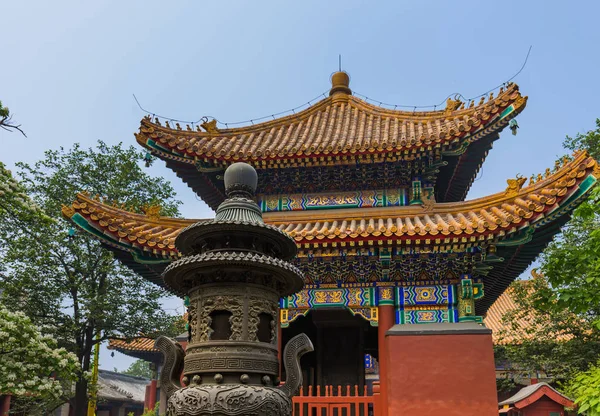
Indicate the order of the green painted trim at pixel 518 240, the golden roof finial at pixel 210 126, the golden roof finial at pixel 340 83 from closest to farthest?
the green painted trim at pixel 518 240 < the golden roof finial at pixel 210 126 < the golden roof finial at pixel 340 83

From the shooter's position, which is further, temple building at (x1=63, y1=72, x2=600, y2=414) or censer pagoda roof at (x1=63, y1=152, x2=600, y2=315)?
temple building at (x1=63, y1=72, x2=600, y2=414)

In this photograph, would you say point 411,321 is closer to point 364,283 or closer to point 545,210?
point 364,283

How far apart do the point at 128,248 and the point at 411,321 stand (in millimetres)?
5011

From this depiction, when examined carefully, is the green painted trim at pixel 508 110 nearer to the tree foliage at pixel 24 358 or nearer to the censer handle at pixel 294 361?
the censer handle at pixel 294 361

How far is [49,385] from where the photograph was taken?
31.8 ft

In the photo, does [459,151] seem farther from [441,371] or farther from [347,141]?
[441,371]

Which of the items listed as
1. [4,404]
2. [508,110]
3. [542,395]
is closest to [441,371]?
[508,110]

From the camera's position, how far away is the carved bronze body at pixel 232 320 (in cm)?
468

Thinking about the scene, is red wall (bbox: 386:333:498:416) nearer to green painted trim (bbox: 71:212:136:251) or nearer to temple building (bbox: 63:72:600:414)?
temple building (bbox: 63:72:600:414)

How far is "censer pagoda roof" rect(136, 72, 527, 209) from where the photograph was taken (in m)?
9.80

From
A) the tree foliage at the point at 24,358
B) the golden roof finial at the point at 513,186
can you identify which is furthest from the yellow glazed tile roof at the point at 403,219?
the tree foliage at the point at 24,358

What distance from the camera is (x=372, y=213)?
10.1 m

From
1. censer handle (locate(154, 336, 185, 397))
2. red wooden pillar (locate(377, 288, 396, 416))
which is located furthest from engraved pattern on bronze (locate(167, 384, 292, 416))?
red wooden pillar (locate(377, 288, 396, 416))

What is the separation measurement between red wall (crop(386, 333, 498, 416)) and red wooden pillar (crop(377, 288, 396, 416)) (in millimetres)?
297
